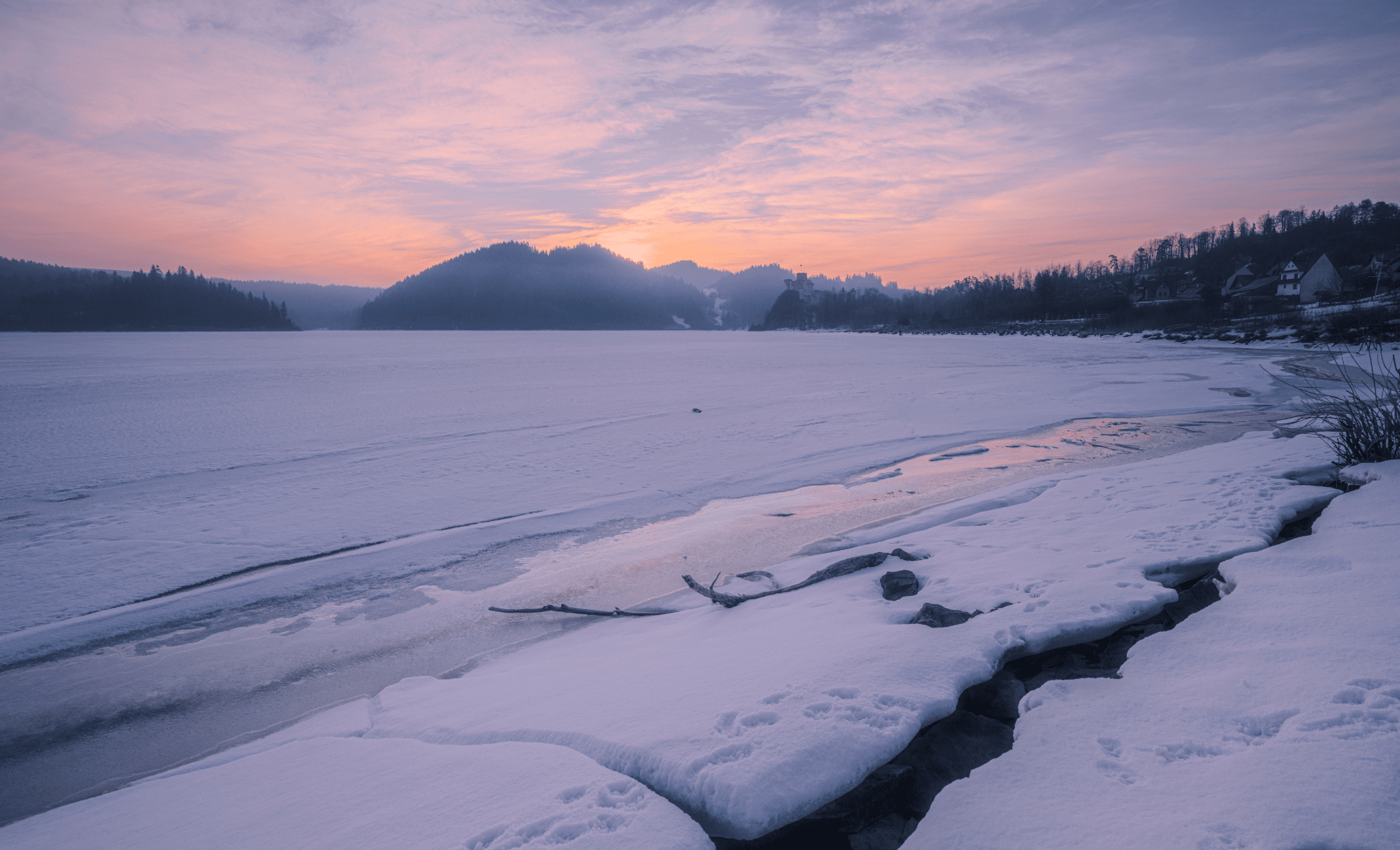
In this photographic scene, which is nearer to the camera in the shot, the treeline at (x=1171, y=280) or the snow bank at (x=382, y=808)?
the snow bank at (x=382, y=808)

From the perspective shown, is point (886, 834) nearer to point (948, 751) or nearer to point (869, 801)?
point (869, 801)

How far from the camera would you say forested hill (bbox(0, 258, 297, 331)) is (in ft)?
413

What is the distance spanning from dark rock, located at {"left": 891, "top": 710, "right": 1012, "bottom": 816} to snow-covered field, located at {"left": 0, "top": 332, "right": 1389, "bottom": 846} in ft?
0.51

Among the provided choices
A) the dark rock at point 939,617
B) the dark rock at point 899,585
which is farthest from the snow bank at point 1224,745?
the dark rock at point 899,585

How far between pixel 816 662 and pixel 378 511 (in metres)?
7.08

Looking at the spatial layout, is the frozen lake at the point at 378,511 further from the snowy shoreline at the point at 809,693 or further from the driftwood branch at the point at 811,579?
the snowy shoreline at the point at 809,693

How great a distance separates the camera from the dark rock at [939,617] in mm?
3811

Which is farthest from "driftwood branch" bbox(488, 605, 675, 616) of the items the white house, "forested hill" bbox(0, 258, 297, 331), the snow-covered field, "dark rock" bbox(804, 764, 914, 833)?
"forested hill" bbox(0, 258, 297, 331)

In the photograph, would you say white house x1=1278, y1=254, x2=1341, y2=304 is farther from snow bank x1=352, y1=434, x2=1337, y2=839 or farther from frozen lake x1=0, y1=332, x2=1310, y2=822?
snow bank x1=352, y1=434, x2=1337, y2=839

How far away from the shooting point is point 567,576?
6234 millimetres

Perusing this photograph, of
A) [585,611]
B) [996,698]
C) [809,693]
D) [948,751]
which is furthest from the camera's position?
[585,611]

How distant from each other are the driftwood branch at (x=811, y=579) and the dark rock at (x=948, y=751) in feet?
6.82

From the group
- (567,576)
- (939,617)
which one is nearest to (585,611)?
(567,576)

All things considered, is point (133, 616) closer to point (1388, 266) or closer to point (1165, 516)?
point (1165, 516)
